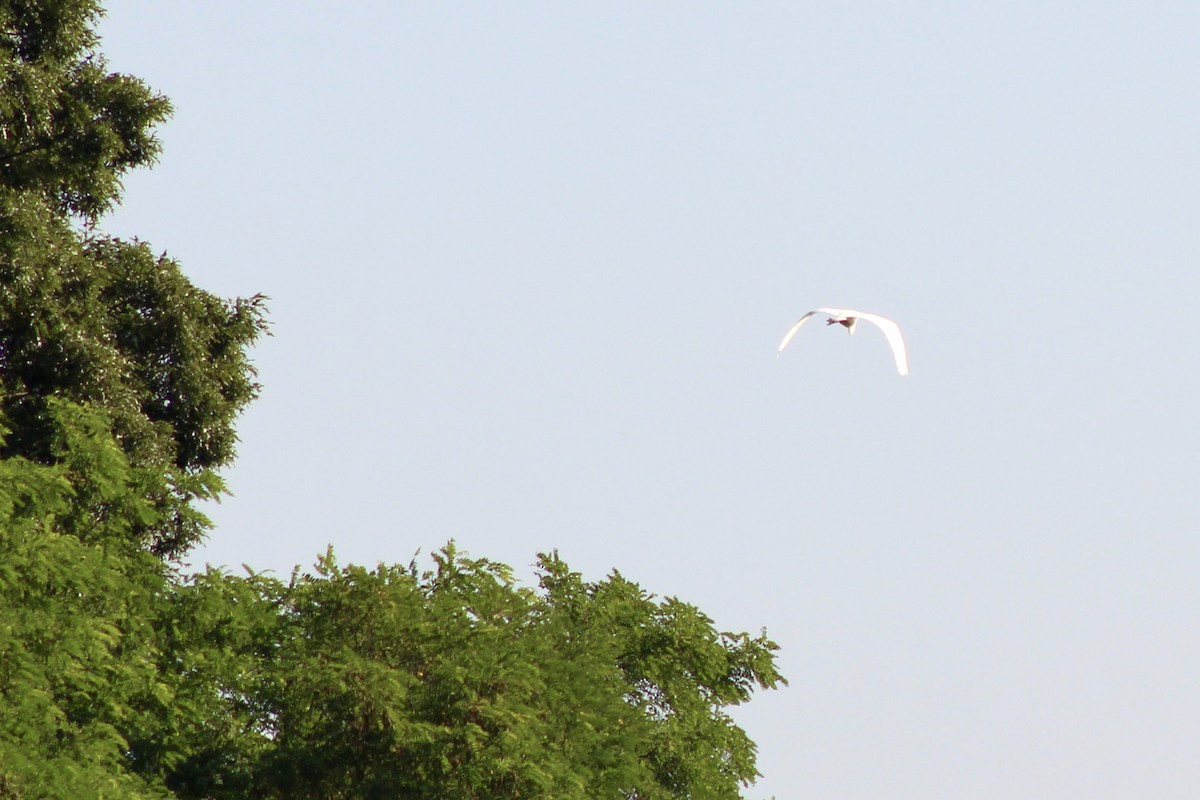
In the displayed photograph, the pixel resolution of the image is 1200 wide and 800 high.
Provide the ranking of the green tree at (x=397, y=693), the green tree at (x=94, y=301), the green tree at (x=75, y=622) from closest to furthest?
1. the green tree at (x=75, y=622)
2. the green tree at (x=397, y=693)
3. the green tree at (x=94, y=301)

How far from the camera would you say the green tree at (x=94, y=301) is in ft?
111

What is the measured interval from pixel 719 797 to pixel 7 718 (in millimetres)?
20049

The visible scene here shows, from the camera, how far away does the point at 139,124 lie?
36.8 m

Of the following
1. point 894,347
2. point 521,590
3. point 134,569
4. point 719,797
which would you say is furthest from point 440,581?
point 719,797

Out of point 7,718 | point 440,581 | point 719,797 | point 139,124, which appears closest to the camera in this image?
point 7,718

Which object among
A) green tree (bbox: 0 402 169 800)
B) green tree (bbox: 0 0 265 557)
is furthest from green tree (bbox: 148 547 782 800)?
green tree (bbox: 0 0 265 557)

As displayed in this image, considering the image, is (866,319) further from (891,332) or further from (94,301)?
(94,301)

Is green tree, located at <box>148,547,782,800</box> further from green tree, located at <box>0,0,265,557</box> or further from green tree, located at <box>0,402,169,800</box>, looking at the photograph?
green tree, located at <box>0,0,265,557</box>

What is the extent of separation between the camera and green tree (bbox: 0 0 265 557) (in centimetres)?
3372

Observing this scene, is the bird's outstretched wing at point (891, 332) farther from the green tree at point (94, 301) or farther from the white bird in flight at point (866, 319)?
the green tree at point (94, 301)

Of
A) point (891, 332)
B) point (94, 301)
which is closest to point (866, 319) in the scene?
point (891, 332)

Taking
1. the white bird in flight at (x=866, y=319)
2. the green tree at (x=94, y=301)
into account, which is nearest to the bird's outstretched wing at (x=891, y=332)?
the white bird in flight at (x=866, y=319)

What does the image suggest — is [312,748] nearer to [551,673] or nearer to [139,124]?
[551,673]

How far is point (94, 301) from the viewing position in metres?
35.7
